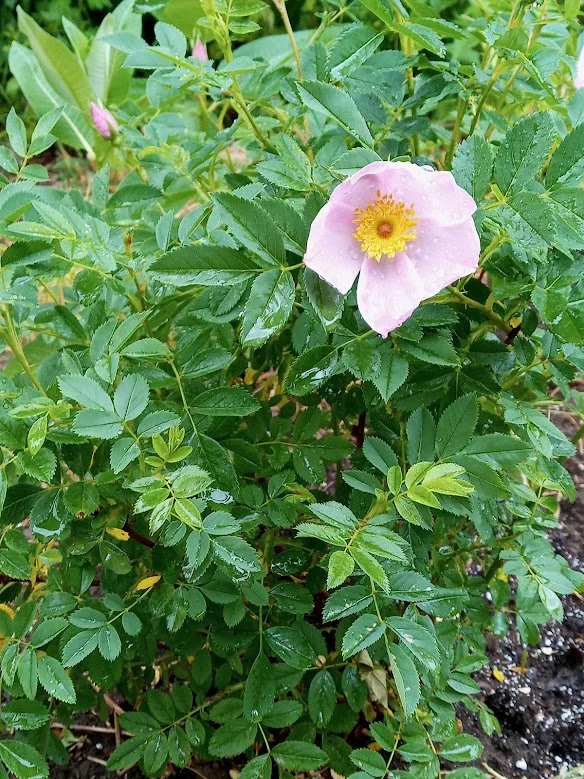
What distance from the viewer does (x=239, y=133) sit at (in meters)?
0.80

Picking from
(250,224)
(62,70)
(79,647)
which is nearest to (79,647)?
(79,647)

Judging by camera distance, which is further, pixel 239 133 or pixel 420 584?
pixel 239 133

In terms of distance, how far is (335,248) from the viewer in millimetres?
574

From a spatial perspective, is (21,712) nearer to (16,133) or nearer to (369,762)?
(369,762)

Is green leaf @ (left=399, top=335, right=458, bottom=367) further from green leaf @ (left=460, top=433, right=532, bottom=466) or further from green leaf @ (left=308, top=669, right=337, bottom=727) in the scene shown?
green leaf @ (left=308, top=669, right=337, bottom=727)

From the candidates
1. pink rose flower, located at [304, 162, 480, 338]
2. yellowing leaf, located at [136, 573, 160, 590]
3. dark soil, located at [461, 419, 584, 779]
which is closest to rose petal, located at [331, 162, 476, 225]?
pink rose flower, located at [304, 162, 480, 338]

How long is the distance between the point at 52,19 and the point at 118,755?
114 inches

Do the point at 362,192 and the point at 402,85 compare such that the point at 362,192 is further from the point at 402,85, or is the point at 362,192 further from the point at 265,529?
the point at 265,529

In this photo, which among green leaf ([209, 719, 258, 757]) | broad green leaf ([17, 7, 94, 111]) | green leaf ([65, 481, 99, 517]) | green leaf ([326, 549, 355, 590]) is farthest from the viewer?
broad green leaf ([17, 7, 94, 111])

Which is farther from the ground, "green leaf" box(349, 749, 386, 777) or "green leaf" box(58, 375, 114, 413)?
"green leaf" box(58, 375, 114, 413)

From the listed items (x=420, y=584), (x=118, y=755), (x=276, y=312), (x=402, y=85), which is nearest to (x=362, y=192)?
(x=276, y=312)

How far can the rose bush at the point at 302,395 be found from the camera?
570mm

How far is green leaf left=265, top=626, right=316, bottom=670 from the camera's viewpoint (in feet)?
2.39

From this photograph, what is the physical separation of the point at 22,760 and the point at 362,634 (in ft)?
1.11
